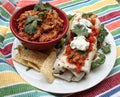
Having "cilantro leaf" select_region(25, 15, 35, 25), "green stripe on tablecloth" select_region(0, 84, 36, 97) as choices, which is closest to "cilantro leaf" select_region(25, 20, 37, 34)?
"cilantro leaf" select_region(25, 15, 35, 25)

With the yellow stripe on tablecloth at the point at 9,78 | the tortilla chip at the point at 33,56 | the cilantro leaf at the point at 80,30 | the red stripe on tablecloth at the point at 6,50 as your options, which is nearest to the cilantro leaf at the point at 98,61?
the cilantro leaf at the point at 80,30

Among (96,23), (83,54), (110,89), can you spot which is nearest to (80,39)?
(83,54)

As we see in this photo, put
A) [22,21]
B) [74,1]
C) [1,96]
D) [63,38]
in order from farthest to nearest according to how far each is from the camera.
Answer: [74,1], [63,38], [22,21], [1,96]

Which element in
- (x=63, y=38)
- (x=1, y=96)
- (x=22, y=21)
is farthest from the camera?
(x=63, y=38)

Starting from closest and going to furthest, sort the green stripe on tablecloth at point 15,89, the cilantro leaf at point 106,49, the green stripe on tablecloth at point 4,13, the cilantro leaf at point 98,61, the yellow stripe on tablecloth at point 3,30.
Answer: the green stripe on tablecloth at point 15,89
the cilantro leaf at point 98,61
the cilantro leaf at point 106,49
the yellow stripe on tablecloth at point 3,30
the green stripe on tablecloth at point 4,13

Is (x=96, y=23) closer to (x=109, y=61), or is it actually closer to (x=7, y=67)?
(x=109, y=61)

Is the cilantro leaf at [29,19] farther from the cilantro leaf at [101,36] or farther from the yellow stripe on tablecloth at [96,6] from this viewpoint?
the yellow stripe on tablecloth at [96,6]
